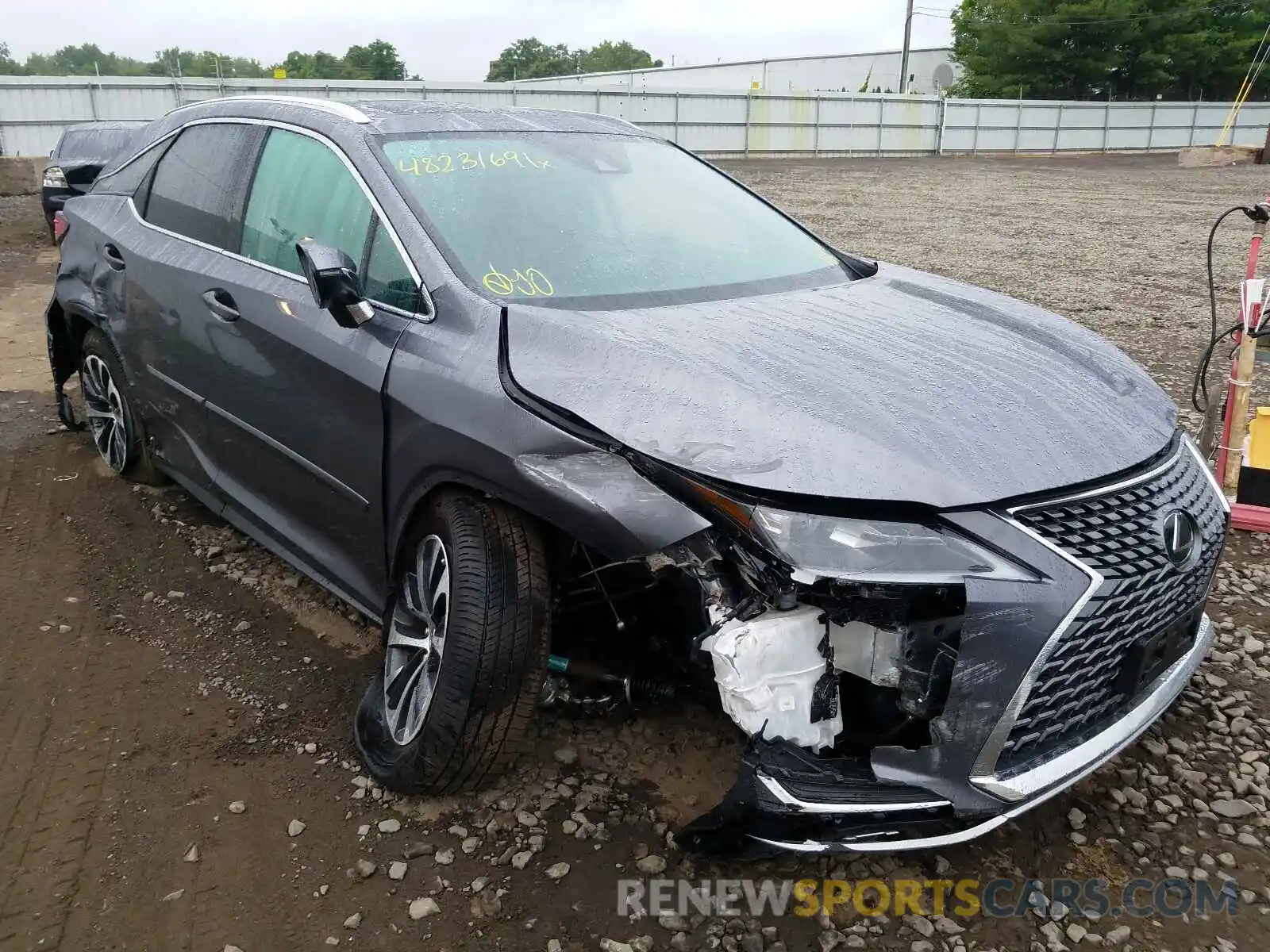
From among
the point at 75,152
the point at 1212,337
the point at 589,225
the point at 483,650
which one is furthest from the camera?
the point at 75,152

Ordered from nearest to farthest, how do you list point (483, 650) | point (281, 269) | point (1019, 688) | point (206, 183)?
point (1019, 688), point (483, 650), point (281, 269), point (206, 183)

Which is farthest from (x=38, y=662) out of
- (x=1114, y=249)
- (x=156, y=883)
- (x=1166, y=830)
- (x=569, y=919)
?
(x=1114, y=249)

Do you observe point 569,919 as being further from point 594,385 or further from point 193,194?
point 193,194

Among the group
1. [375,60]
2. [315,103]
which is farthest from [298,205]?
[375,60]

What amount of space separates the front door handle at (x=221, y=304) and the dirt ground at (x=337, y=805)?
108cm

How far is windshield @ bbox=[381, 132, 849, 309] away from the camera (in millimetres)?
2859

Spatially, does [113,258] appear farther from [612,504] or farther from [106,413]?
[612,504]

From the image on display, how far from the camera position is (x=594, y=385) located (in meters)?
2.34

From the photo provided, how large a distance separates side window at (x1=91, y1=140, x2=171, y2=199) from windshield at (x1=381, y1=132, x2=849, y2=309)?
5.59ft

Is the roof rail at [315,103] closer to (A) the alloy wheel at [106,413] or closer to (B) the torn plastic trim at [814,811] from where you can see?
(A) the alloy wheel at [106,413]

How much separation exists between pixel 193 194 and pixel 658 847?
9.84 ft

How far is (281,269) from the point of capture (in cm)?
325

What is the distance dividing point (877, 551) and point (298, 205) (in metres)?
2.30

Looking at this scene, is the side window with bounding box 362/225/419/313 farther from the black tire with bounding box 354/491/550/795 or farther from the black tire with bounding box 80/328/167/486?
the black tire with bounding box 80/328/167/486
